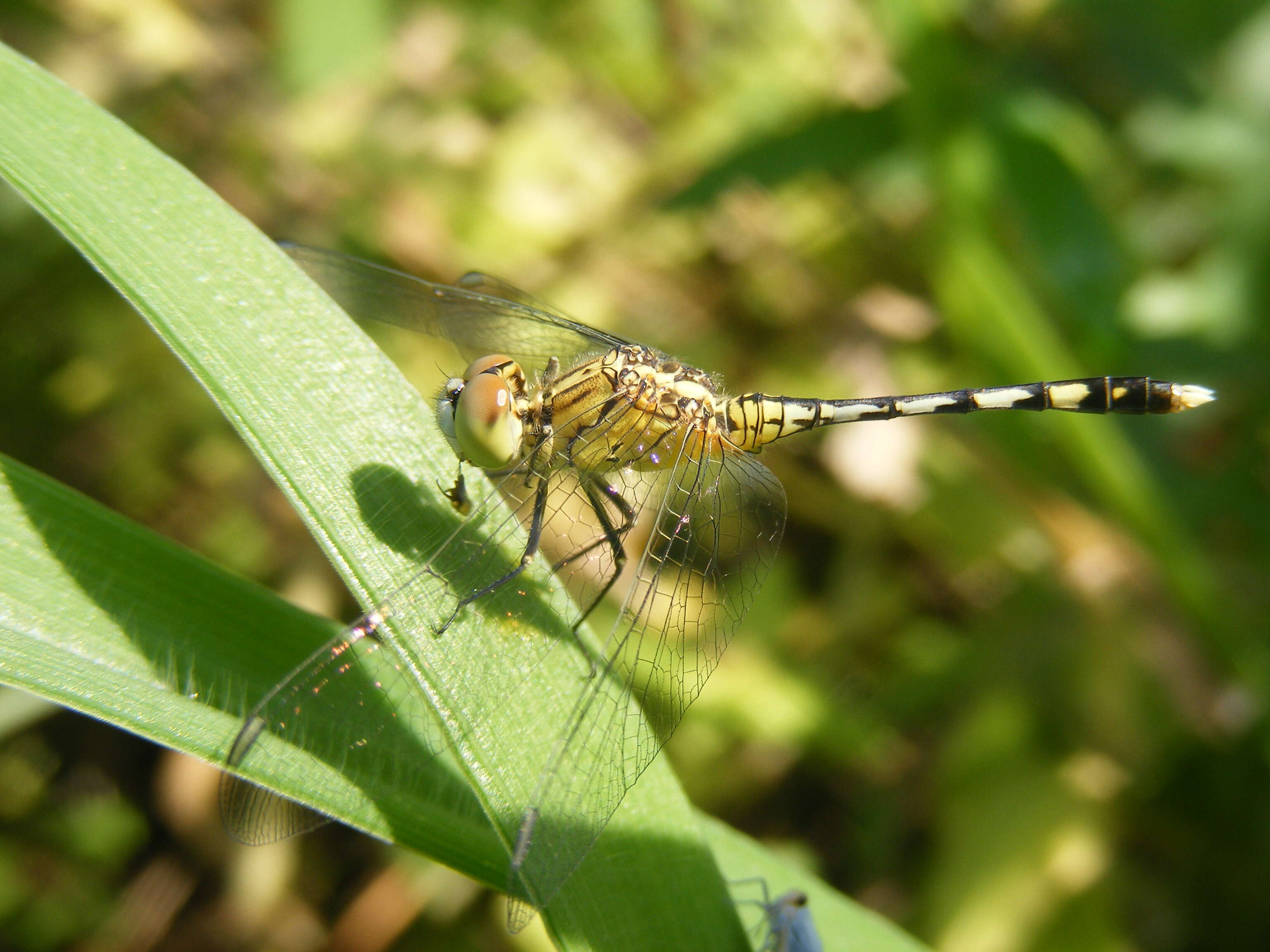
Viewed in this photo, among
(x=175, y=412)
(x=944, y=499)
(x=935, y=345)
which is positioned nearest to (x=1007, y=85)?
(x=935, y=345)

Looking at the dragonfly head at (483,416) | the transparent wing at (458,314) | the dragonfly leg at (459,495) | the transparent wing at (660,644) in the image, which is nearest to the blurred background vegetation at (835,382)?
the transparent wing at (458,314)

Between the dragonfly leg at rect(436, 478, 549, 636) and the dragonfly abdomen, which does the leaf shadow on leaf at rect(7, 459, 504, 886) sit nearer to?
the dragonfly leg at rect(436, 478, 549, 636)

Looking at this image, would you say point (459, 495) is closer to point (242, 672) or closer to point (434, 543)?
point (434, 543)

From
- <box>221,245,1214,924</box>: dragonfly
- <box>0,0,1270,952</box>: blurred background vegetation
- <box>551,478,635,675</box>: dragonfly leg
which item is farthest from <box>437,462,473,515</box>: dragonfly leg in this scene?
<box>0,0,1270,952</box>: blurred background vegetation

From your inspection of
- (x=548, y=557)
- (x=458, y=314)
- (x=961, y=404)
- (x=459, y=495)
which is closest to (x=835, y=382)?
(x=961, y=404)

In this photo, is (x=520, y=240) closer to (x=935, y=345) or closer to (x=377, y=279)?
(x=377, y=279)

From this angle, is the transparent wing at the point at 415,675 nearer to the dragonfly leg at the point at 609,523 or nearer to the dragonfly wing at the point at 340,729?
the dragonfly wing at the point at 340,729
